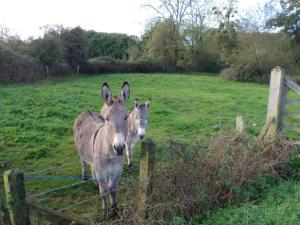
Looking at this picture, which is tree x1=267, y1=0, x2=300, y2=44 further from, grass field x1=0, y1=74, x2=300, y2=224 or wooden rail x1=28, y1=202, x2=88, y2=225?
wooden rail x1=28, y1=202, x2=88, y2=225

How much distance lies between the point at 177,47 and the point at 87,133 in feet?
115

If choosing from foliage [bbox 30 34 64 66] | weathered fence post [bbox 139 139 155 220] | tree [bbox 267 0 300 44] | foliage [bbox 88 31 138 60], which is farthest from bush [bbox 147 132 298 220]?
foliage [bbox 88 31 138 60]

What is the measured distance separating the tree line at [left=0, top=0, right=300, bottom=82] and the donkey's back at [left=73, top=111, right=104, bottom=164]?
1767 centimetres

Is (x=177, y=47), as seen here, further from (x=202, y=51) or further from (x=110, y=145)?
(x=110, y=145)

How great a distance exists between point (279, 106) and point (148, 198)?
460 cm

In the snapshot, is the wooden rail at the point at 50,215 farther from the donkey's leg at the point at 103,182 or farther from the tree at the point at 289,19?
the tree at the point at 289,19

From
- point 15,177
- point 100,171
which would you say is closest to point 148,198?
point 100,171

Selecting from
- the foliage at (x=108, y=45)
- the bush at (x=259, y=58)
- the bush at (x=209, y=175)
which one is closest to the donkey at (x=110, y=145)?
the bush at (x=209, y=175)

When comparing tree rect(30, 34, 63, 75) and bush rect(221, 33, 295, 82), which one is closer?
tree rect(30, 34, 63, 75)

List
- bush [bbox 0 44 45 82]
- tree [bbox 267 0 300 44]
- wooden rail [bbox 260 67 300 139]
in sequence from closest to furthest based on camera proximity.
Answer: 1. wooden rail [bbox 260 67 300 139]
2. bush [bbox 0 44 45 82]
3. tree [bbox 267 0 300 44]

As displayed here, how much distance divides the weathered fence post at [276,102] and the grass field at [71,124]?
1351mm

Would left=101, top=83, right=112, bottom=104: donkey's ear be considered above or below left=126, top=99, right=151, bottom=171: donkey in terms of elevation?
above

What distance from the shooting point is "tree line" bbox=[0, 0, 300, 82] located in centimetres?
2703

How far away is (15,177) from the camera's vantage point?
3.13m
